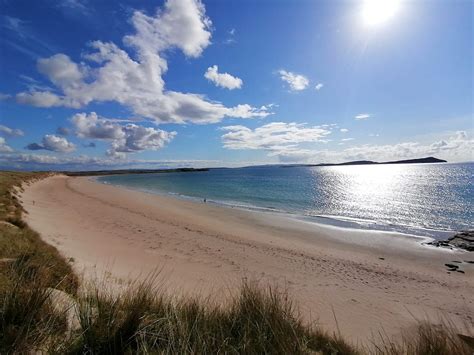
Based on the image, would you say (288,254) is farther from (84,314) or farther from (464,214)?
(464,214)

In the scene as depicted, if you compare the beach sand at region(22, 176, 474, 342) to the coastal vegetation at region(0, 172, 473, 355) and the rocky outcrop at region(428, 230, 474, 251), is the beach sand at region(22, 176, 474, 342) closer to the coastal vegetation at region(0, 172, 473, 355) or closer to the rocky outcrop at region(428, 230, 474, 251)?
the coastal vegetation at region(0, 172, 473, 355)

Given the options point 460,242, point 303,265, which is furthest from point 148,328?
point 460,242

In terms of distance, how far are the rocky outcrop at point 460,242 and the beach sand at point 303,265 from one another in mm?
1291

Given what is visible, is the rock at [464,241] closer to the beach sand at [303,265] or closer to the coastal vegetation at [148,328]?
the beach sand at [303,265]

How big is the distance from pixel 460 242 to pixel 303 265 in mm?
11617

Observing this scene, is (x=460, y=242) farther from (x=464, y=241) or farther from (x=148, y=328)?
(x=148, y=328)

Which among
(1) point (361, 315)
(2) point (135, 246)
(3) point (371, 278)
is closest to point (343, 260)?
(3) point (371, 278)

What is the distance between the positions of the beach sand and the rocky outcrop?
1291 millimetres

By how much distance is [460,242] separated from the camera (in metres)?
15.6

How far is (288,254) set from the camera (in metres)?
12.5

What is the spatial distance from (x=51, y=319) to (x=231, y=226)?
52.4 feet

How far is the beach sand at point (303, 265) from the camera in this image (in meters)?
7.41

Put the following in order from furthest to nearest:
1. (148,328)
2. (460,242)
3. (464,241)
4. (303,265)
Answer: (464,241), (460,242), (303,265), (148,328)

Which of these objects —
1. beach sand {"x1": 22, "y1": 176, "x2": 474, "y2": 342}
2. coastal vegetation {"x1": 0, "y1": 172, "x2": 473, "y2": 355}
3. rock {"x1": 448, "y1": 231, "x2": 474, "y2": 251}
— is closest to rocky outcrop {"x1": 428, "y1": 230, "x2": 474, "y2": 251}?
rock {"x1": 448, "y1": 231, "x2": 474, "y2": 251}
